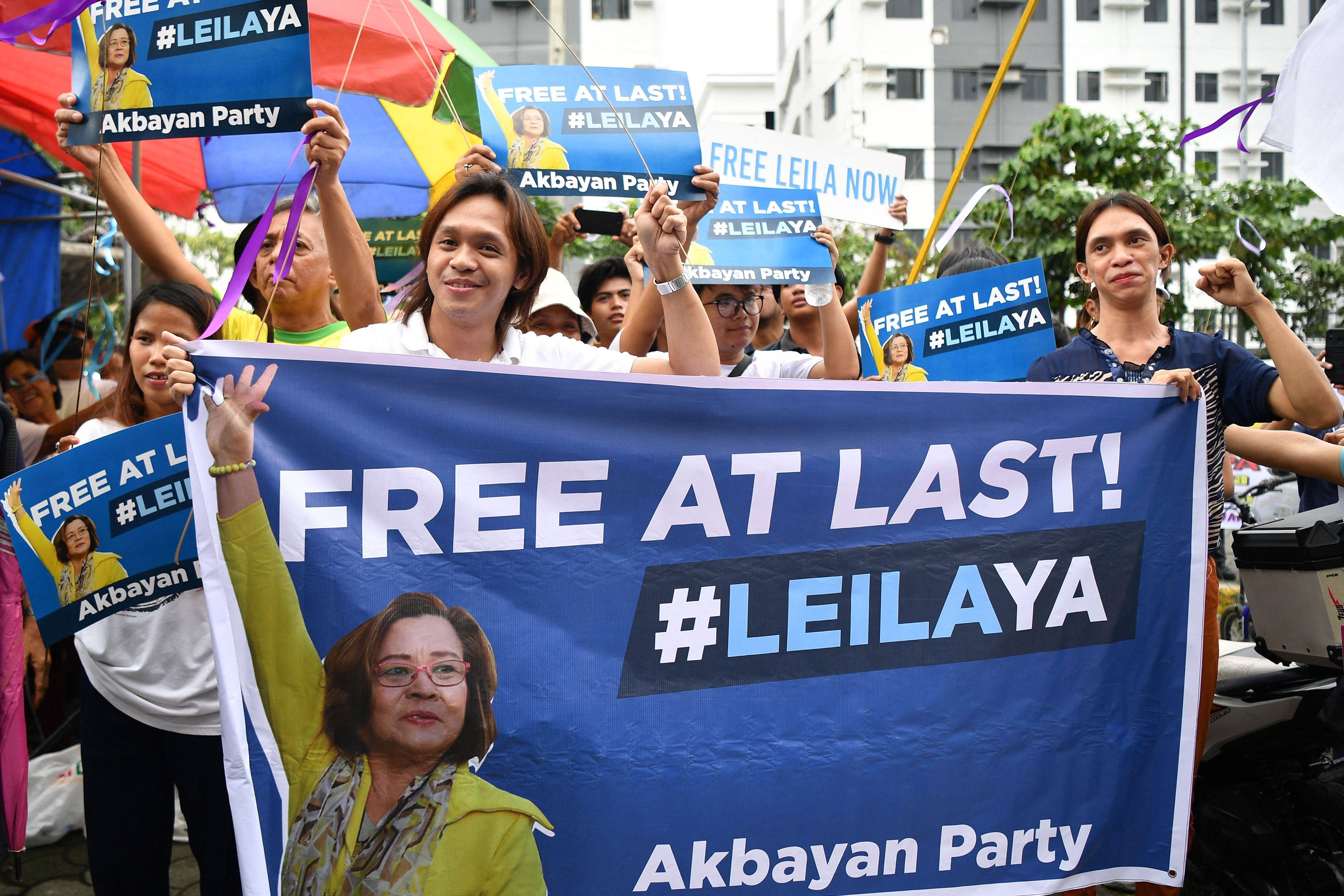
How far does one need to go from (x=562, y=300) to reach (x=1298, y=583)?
2.35 meters

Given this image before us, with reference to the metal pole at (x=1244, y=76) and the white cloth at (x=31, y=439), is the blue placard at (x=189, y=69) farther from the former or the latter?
the metal pole at (x=1244, y=76)

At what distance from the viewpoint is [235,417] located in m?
2.16

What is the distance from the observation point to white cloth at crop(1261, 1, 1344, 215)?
278cm

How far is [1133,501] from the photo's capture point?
265 cm

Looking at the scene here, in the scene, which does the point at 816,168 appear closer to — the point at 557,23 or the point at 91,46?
the point at 91,46

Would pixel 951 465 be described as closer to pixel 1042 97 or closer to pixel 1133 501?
pixel 1133 501

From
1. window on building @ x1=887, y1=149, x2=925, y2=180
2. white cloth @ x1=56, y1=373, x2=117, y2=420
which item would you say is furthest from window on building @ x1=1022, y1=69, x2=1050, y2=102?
white cloth @ x1=56, y1=373, x2=117, y2=420

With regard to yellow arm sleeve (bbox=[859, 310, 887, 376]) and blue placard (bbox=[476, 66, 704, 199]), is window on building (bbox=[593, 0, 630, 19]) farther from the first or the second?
blue placard (bbox=[476, 66, 704, 199])

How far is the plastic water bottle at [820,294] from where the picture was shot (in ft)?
12.1

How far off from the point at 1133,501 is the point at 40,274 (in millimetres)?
6859

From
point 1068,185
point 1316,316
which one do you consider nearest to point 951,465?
point 1068,185

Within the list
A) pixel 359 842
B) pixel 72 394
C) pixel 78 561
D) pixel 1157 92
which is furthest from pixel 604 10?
pixel 359 842

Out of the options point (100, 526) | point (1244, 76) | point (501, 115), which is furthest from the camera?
point (1244, 76)

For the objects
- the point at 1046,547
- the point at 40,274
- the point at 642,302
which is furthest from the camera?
the point at 40,274
